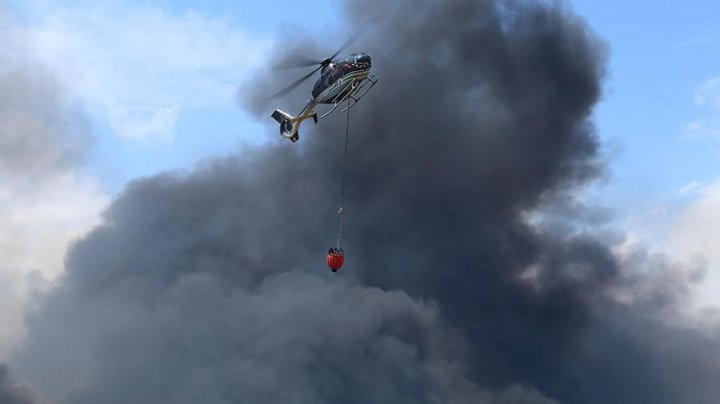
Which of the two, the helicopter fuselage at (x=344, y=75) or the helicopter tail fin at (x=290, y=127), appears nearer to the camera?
the helicopter fuselage at (x=344, y=75)

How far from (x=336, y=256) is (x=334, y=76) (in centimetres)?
3147

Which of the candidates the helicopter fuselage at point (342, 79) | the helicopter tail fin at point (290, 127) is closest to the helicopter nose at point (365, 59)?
the helicopter fuselage at point (342, 79)

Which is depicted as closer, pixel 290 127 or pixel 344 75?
pixel 344 75

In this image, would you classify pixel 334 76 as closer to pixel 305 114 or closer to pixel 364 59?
pixel 364 59

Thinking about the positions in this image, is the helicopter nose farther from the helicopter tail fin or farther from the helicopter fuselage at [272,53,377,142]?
the helicopter tail fin

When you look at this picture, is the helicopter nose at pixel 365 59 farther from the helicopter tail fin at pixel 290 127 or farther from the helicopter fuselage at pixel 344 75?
the helicopter tail fin at pixel 290 127

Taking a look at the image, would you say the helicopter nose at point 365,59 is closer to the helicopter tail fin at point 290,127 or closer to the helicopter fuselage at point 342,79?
the helicopter fuselage at point 342,79

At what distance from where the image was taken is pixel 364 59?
113125 mm

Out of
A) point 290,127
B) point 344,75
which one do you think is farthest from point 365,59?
point 290,127

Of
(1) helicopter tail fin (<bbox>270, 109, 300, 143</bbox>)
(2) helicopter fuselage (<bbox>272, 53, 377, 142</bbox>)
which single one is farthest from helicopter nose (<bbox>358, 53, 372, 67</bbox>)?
(1) helicopter tail fin (<bbox>270, 109, 300, 143</bbox>)

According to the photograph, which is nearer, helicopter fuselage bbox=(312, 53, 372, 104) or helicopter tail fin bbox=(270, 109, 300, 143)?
helicopter fuselage bbox=(312, 53, 372, 104)

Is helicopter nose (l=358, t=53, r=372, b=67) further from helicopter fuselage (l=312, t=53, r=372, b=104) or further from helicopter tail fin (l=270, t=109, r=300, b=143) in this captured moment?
helicopter tail fin (l=270, t=109, r=300, b=143)

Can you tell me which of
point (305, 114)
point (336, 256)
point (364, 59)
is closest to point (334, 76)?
point (364, 59)

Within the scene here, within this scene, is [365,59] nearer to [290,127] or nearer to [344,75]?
[344,75]
